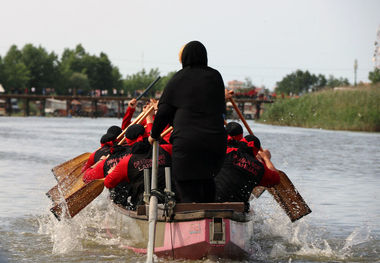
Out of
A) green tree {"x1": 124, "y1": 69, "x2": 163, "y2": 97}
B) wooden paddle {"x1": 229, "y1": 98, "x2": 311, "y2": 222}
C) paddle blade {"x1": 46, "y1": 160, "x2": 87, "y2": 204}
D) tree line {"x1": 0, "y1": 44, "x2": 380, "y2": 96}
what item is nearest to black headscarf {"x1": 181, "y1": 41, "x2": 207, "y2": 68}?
wooden paddle {"x1": 229, "y1": 98, "x2": 311, "y2": 222}

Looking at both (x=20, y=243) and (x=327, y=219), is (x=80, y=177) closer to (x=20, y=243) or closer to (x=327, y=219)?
(x=20, y=243)

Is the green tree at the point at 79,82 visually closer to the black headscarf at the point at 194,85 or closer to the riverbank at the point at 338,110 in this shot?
the riverbank at the point at 338,110

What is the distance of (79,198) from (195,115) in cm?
286

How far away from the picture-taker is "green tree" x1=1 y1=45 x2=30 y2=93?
388 feet

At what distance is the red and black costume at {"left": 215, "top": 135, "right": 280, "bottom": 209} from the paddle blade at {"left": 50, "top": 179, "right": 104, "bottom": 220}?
6.11 ft

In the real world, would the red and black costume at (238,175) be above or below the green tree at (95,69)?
below

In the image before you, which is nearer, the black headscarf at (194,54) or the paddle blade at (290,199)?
the black headscarf at (194,54)

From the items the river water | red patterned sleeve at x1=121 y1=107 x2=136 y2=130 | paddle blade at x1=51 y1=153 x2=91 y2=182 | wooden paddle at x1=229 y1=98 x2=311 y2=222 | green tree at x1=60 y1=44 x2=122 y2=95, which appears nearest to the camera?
the river water

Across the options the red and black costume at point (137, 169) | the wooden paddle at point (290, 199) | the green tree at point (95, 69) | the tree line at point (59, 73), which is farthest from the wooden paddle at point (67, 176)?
the green tree at point (95, 69)

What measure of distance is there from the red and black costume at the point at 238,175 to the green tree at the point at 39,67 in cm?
11725

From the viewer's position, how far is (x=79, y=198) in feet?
31.3

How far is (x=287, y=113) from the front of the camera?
57.0m

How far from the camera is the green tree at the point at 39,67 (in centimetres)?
12381

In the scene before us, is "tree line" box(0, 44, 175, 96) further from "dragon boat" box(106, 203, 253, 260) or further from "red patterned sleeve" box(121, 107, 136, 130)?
"dragon boat" box(106, 203, 253, 260)
